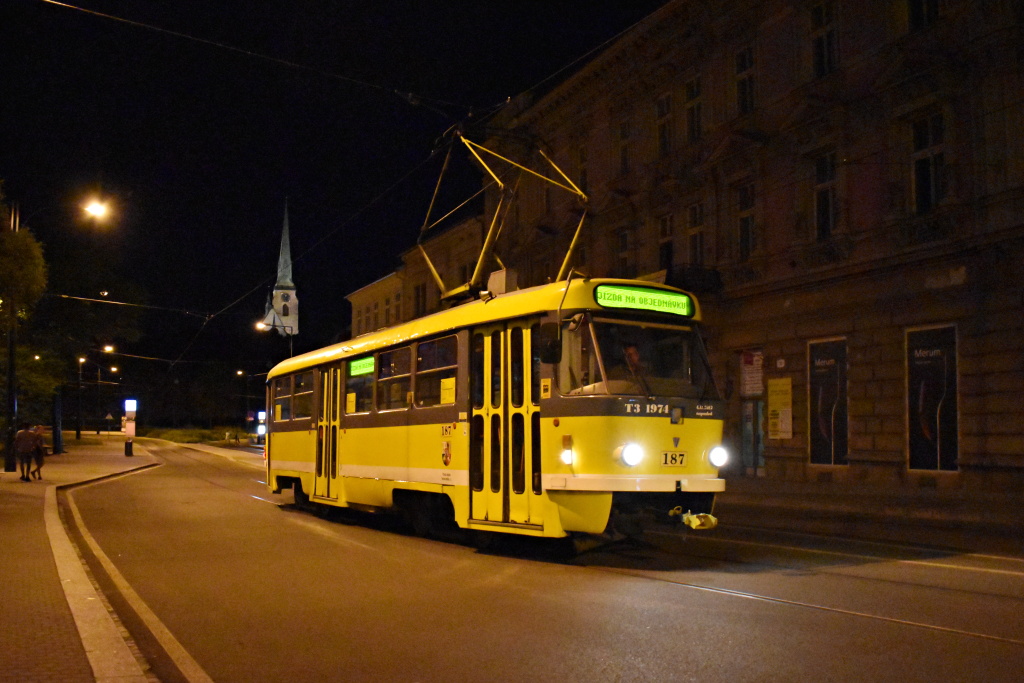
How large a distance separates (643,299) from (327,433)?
773cm

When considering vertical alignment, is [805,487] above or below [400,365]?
below

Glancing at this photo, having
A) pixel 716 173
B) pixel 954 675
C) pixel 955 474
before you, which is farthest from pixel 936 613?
pixel 716 173

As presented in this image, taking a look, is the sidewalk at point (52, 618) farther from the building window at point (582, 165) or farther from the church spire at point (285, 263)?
the church spire at point (285, 263)

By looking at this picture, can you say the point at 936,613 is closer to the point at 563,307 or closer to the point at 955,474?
the point at 563,307

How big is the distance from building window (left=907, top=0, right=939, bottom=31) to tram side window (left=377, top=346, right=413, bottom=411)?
1481 centimetres

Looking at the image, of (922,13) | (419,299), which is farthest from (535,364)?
(419,299)

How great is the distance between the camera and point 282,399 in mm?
19000

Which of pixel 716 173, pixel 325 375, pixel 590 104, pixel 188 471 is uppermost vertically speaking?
pixel 590 104

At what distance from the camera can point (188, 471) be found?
3341cm

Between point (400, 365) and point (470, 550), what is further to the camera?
point (400, 365)

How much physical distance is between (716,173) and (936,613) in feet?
68.8

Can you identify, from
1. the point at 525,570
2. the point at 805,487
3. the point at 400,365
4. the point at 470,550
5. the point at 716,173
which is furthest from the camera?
the point at 716,173

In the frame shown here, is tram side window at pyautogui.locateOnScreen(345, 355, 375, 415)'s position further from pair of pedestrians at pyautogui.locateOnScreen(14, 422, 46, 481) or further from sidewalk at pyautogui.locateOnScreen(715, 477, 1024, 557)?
pair of pedestrians at pyautogui.locateOnScreen(14, 422, 46, 481)

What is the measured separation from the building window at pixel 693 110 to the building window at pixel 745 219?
2644 millimetres
